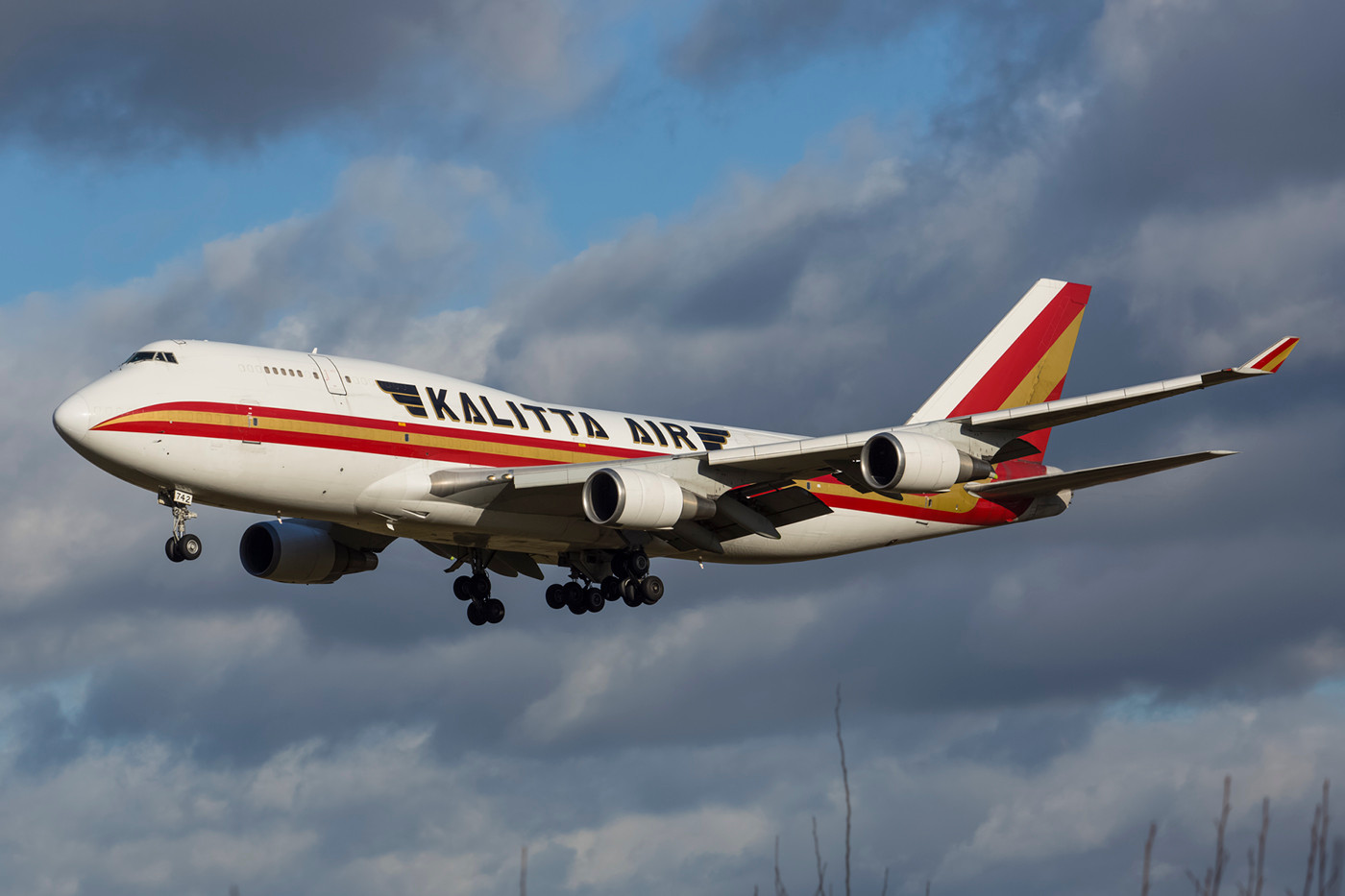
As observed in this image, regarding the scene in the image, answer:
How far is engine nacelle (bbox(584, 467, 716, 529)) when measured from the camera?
35.0 meters

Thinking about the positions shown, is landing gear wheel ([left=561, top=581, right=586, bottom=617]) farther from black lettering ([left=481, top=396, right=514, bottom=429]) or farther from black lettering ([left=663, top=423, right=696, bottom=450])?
black lettering ([left=481, top=396, right=514, bottom=429])

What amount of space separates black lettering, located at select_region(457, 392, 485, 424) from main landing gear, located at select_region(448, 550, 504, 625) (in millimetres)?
8076

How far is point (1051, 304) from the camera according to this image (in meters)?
50.2

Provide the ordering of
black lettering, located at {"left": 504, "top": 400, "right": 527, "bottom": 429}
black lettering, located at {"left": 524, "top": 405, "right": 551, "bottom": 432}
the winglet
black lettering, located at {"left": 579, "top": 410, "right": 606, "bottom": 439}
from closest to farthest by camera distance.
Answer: the winglet
black lettering, located at {"left": 504, "top": 400, "right": 527, "bottom": 429}
black lettering, located at {"left": 524, "top": 405, "right": 551, "bottom": 432}
black lettering, located at {"left": 579, "top": 410, "right": 606, "bottom": 439}

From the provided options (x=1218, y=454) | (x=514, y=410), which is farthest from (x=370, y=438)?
(x=1218, y=454)

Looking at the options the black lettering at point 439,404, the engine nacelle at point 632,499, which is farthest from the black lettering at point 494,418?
the engine nacelle at point 632,499

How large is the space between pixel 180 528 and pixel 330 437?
4044 millimetres

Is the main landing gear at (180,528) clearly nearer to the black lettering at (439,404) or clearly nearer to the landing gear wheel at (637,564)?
the black lettering at (439,404)

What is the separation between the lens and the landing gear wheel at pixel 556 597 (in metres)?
42.6

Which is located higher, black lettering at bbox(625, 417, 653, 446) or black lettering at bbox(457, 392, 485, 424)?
black lettering at bbox(625, 417, 653, 446)

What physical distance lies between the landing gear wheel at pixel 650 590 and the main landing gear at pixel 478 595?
20.6 ft

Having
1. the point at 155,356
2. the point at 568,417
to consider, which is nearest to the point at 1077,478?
the point at 568,417

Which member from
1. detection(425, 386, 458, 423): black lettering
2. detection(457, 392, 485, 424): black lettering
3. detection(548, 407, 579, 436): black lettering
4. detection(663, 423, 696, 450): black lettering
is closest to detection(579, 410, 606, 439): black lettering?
detection(548, 407, 579, 436): black lettering

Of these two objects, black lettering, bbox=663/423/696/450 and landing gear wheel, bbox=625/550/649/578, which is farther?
black lettering, bbox=663/423/696/450
